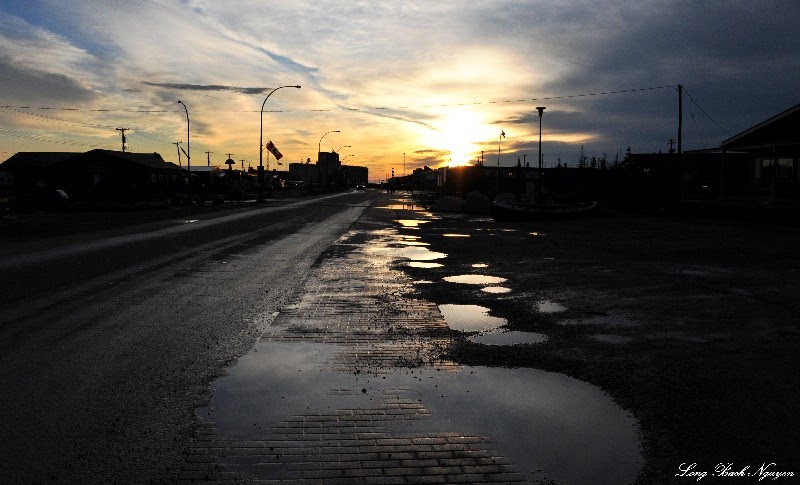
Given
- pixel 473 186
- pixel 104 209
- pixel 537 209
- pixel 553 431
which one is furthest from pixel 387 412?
pixel 473 186

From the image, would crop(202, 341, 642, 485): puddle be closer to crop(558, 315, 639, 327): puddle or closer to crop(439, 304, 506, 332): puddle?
crop(439, 304, 506, 332): puddle

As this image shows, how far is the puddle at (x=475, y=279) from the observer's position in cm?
1245

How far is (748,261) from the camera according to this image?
598 inches

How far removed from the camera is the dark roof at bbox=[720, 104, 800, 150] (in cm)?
2905

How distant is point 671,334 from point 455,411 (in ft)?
13.5

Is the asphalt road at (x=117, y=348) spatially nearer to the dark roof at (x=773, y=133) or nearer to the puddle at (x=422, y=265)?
the puddle at (x=422, y=265)

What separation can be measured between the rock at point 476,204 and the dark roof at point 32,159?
49.7 meters

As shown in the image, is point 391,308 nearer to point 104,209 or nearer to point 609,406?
point 609,406

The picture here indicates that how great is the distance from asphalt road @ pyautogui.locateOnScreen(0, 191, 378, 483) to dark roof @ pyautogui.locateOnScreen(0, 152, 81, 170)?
67.5 meters

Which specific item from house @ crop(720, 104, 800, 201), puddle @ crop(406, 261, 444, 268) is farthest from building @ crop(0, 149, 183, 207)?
puddle @ crop(406, 261, 444, 268)

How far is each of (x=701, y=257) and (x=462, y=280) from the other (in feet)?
24.8

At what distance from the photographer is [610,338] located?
765cm

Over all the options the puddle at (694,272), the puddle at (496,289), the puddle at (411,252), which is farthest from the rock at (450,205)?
the puddle at (496,289)

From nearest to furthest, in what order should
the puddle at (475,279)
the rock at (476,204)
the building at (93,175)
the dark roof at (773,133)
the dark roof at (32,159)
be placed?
the puddle at (475,279) < the dark roof at (773,133) < the rock at (476,204) < the building at (93,175) < the dark roof at (32,159)
